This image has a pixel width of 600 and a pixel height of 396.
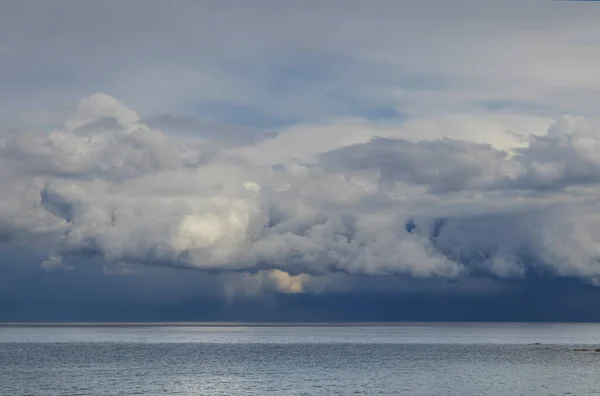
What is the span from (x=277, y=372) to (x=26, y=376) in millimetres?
38093

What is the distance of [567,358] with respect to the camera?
157 meters

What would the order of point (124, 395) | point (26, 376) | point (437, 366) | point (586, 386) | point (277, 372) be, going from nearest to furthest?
point (124, 395)
point (586, 386)
point (26, 376)
point (277, 372)
point (437, 366)

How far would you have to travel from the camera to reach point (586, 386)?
96.6m

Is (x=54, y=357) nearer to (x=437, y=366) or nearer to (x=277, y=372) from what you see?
(x=277, y=372)

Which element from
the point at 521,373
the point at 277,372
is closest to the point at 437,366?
the point at 521,373

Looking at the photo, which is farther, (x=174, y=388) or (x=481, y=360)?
(x=481, y=360)

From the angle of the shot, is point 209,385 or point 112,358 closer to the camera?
point 209,385

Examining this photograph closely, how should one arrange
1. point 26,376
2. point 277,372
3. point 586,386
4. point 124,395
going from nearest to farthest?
point 124,395
point 586,386
point 26,376
point 277,372

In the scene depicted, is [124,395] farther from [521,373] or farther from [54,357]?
[54,357]

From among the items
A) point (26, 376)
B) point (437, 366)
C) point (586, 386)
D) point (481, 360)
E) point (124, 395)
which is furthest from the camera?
point (481, 360)

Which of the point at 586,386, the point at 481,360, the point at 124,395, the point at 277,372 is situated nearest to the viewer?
the point at 124,395

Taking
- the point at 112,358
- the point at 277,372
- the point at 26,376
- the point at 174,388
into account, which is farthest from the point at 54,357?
the point at 174,388

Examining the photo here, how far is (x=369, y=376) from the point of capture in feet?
368

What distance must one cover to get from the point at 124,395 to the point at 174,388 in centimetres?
1030
